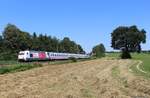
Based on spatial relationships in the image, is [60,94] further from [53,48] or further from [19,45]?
[53,48]

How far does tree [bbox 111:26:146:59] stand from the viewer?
144125 millimetres

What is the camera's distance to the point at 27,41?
428ft

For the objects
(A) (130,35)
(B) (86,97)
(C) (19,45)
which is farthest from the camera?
(A) (130,35)

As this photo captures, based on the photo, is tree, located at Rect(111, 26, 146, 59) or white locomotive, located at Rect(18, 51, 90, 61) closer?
white locomotive, located at Rect(18, 51, 90, 61)

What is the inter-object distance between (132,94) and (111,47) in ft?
430

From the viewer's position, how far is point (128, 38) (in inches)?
5699

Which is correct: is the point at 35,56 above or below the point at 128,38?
below

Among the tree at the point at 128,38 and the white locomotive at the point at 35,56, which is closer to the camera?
the white locomotive at the point at 35,56

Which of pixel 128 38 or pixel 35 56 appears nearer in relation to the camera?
pixel 35 56

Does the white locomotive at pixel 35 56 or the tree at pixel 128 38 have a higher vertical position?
the tree at pixel 128 38

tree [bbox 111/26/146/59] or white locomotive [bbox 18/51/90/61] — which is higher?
tree [bbox 111/26/146/59]

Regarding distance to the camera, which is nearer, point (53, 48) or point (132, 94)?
point (132, 94)

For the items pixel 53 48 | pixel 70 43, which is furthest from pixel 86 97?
pixel 70 43

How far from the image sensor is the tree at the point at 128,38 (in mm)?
144125
